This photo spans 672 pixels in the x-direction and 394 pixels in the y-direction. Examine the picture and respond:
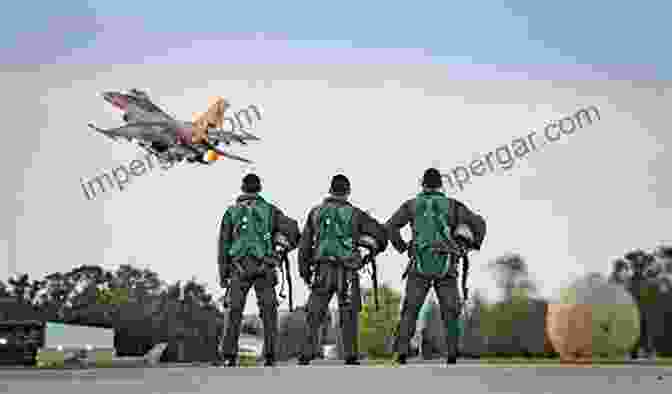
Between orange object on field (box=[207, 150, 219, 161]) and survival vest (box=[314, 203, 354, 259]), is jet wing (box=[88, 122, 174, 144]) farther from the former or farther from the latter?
survival vest (box=[314, 203, 354, 259])

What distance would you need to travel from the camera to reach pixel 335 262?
13.7 meters

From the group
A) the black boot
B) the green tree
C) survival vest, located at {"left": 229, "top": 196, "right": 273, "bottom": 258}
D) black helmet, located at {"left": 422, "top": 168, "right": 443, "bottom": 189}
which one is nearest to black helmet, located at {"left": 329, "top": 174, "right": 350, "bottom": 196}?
survival vest, located at {"left": 229, "top": 196, "right": 273, "bottom": 258}

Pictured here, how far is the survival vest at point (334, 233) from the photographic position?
13.7 m

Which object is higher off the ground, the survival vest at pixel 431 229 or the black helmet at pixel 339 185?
the black helmet at pixel 339 185

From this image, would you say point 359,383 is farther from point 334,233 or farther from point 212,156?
point 212,156

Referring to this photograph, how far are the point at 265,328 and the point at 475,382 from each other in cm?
595

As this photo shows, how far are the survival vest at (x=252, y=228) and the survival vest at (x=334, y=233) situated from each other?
Result: 67 cm

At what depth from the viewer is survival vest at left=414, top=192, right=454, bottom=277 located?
13.5m

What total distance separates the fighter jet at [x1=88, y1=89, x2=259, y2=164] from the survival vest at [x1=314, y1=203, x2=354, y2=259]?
133 ft

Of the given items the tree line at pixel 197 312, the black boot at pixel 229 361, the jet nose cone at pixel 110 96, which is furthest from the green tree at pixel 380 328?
the black boot at pixel 229 361

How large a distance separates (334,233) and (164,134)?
142ft

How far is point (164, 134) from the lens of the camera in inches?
2199

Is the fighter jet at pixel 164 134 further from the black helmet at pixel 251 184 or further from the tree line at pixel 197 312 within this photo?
the black helmet at pixel 251 184

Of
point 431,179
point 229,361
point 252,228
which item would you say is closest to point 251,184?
point 252,228
